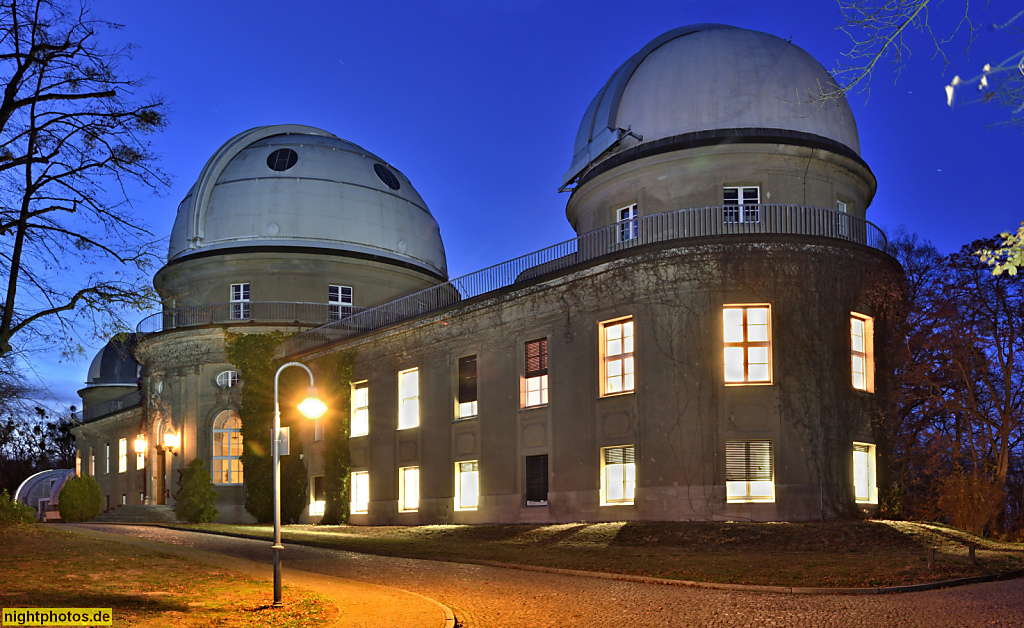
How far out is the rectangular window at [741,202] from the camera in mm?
26688

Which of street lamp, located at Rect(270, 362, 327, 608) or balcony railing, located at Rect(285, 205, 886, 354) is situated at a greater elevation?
balcony railing, located at Rect(285, 205, 886, 354)

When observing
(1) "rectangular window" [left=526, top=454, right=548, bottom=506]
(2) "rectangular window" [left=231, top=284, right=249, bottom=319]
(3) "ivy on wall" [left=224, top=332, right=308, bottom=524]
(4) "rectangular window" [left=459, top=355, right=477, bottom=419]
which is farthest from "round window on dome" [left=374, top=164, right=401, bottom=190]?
(1) "rectangular window" [left=526, top=454, right=548, bottom=506]

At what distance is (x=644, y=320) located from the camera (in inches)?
994

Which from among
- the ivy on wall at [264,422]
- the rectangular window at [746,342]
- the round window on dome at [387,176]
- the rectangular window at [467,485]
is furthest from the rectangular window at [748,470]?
the round window on dome at [387,176]

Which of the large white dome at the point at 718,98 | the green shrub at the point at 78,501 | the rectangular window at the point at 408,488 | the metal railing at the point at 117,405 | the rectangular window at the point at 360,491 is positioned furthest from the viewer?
the metal railing at the point at 117,405

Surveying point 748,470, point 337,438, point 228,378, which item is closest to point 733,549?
point 748,470

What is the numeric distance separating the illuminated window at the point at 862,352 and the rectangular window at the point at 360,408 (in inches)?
692

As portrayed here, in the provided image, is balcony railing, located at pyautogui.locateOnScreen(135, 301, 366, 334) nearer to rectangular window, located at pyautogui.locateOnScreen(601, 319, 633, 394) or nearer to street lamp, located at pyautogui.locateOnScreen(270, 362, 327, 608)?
rectangular window, located at pyautogui.locateOnScreen(601, 319, 633, 394)

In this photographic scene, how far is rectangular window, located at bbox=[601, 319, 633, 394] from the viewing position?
25906 millimetres

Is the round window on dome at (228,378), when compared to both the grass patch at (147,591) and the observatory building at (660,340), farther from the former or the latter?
the grass patch at (147,591)

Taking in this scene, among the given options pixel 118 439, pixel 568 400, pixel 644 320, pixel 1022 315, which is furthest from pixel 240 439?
pixel 1022 315

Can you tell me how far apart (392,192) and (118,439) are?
23.9 meters

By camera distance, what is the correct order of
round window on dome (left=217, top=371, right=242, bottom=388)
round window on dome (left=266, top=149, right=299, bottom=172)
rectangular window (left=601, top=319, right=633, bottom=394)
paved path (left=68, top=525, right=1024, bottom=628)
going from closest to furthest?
paved path (left=68, top=525, right=1024, bottom=628) → rectangular window (left=601, top=319, right=633, bottom=394) → round window on dome (left=217, top=371, right=242, bottom=388) → round window on dome (left=266, top=149, right=299, bottom=172)

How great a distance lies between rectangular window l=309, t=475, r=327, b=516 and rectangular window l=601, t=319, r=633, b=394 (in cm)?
1502
